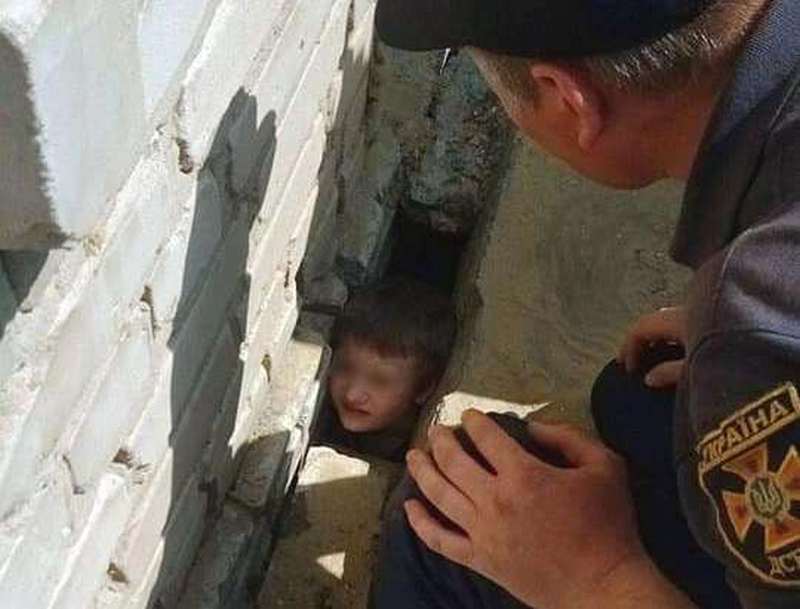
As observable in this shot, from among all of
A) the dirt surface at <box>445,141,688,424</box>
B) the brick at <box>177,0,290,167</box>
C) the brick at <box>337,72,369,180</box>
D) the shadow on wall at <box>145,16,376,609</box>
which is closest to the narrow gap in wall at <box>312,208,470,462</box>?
the dirt surface at <box>445,141,688,424</box>

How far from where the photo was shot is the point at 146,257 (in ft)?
5.27

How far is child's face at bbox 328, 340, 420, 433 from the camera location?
9.64ft

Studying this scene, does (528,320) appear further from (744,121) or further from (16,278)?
(16,278)

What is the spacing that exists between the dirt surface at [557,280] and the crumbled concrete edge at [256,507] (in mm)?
302

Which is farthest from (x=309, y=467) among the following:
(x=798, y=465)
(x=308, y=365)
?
(x=798, y=465)

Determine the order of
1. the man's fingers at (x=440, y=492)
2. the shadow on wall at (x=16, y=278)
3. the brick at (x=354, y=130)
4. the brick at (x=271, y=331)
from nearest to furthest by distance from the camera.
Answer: the shadow on wall at (x=16, y=278)
the man's fingers at (x=440, y=492)
the brick at (x=271, y=331)
the brick at (x=354, y=130)

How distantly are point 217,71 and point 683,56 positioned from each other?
56 cm

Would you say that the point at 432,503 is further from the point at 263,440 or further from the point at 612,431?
the point at 263,440

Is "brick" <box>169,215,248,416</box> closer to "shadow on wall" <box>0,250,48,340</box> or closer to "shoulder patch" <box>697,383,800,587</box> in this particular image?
"shadow on wall" <box>0,250,48,340</box>

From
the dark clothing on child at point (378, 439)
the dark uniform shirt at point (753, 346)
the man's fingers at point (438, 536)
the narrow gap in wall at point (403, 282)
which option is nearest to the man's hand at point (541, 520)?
the man's fingers at point (438, 536)

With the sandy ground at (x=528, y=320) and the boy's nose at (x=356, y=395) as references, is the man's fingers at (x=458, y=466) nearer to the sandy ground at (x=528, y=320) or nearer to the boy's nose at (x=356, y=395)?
the sandy ground at (x=528, y=320)

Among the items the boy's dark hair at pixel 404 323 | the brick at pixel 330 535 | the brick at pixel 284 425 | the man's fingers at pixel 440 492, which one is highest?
the man's fingers at pixel 440 492

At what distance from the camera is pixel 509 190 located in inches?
128

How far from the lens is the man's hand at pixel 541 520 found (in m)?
1.80
